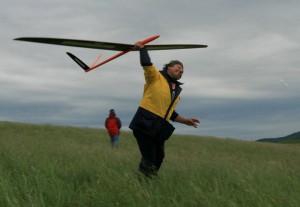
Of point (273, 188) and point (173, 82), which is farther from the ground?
point (173, 82)

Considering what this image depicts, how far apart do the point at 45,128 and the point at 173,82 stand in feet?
70.4

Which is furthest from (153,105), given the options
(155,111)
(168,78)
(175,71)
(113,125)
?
(113,125)

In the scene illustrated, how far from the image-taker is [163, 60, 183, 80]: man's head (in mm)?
5910

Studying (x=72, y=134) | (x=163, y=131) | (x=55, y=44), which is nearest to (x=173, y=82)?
(x=163, y=131)

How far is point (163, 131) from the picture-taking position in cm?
585

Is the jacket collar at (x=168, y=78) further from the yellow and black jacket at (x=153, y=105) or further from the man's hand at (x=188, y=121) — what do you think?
the man's hand at (x=188, y=121)

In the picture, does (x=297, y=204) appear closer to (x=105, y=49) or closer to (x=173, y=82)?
(x=173, y=82)

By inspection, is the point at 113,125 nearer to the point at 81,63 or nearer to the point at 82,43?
the point at 81,63

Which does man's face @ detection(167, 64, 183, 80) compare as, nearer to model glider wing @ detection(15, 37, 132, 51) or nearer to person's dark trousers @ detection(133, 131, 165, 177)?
model glider wing @ detection(15, 37, 132, 51)

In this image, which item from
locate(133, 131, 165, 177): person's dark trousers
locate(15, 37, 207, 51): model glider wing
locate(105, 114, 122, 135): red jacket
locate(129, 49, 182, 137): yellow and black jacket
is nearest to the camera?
locate(15, 37, 207, 51): model glider wing

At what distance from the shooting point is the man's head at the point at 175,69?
5.91 m

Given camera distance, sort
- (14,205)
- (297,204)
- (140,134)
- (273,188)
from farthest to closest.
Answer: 1. (140,134)
2. (273,188)
3. (297,204)
4. (14,205)

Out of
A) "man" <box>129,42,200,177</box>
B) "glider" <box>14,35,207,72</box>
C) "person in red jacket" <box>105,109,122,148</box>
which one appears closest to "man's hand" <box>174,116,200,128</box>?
"man" <box>129,42,200,177</box>

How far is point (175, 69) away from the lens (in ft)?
19.4
